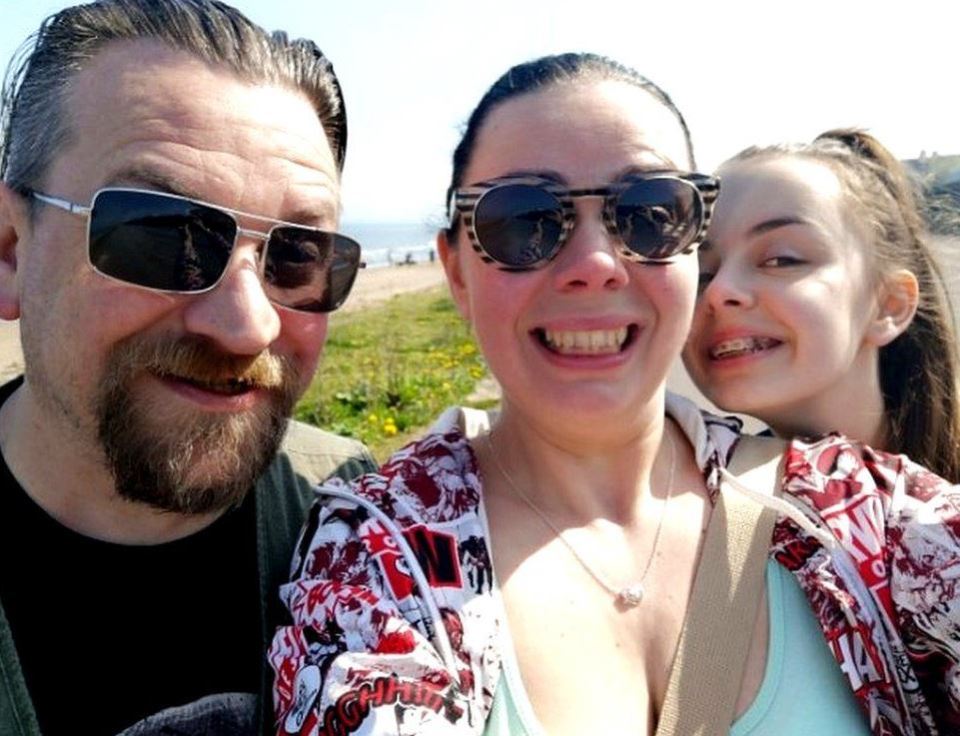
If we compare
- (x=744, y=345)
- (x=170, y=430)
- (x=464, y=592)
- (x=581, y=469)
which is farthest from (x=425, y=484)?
(x=744, y=345)

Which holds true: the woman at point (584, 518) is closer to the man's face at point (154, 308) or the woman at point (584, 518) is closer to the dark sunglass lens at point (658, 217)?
the dark sunglass lens at point (658, 217)

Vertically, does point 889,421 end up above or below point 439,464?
below

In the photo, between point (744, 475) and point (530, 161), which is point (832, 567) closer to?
point (744, 475)

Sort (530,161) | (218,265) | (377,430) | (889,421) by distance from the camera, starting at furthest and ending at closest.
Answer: (377,430), (889,421), (530,161), (218,265)

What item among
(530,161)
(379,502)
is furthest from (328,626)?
(530,161)

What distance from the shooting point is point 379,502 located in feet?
6.02

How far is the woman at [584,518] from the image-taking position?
5.60 feet

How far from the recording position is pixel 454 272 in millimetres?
2236

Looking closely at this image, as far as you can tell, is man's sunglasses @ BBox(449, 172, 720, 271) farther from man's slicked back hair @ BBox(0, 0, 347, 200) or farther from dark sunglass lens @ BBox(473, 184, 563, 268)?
man's slicked back hair @ BBox(0, 0, 347, 200)

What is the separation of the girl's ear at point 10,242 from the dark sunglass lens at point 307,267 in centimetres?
54

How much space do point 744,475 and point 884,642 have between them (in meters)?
0.50

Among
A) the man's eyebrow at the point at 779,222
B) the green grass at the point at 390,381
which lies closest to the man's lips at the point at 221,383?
the man's eyebrow at the point at 779,222

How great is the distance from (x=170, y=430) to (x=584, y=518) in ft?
3.32

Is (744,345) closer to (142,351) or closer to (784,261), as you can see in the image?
(784,261)
